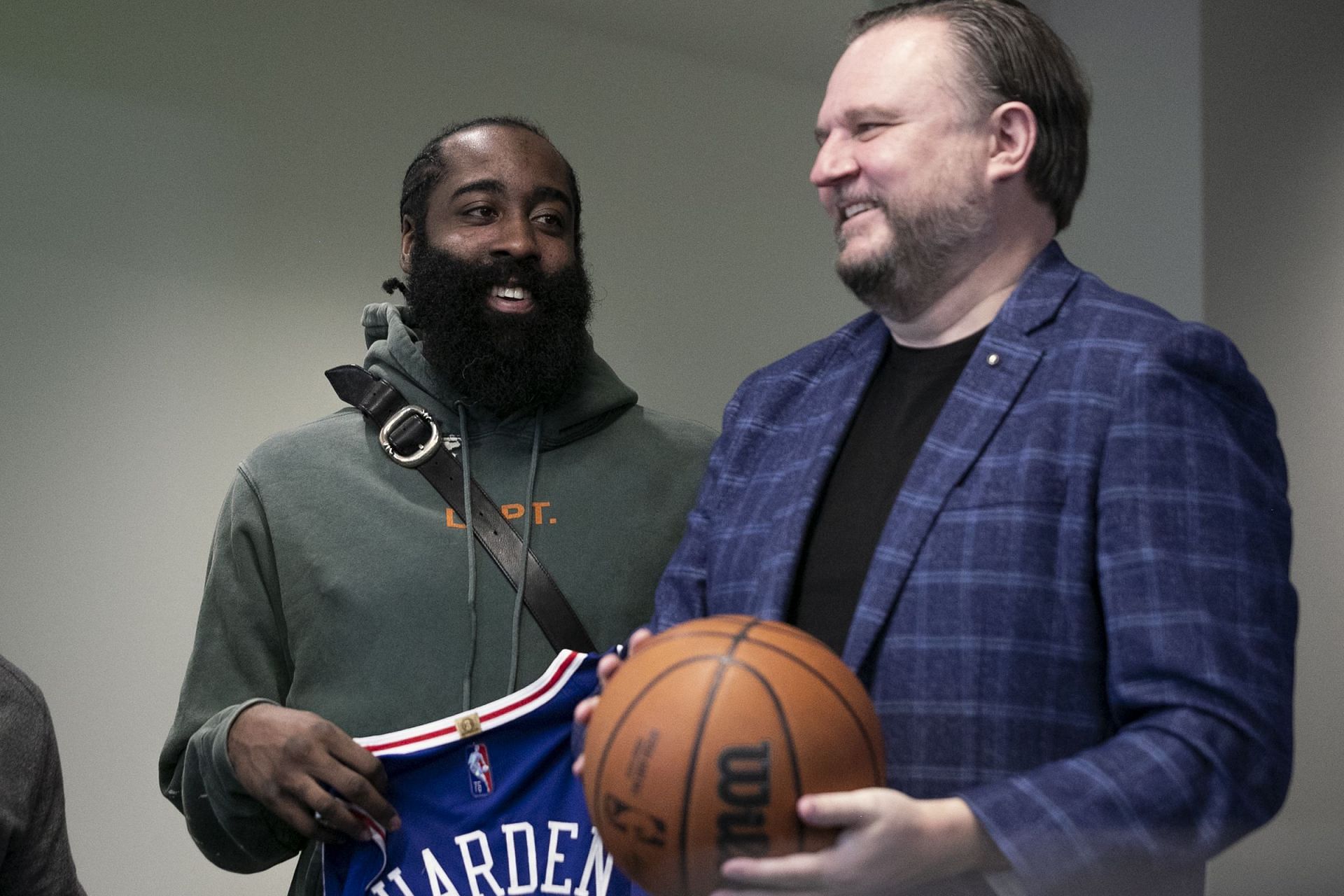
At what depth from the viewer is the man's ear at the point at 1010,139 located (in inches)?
57.7

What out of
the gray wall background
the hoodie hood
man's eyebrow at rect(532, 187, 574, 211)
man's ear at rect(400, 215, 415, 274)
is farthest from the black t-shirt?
the gray wall background

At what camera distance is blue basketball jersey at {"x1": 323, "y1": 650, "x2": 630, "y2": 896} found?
1765 millimetres

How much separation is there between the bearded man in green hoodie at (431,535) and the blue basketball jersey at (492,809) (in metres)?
0.05

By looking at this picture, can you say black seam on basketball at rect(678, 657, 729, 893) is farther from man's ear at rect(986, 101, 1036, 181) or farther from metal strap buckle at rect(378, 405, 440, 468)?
metal strap buckle at rect(378, 405, 440, 468)

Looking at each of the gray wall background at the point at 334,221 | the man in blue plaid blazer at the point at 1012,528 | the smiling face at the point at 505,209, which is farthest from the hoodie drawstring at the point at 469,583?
the gray wall background at the point at 334,221

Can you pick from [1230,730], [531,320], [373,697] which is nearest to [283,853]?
[373,697]

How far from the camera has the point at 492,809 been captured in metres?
1.79

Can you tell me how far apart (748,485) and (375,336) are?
3.20 ft

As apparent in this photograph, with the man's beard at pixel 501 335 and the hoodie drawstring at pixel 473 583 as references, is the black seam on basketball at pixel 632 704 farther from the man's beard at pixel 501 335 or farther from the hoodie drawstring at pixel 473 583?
the man's beard at pixel 501 335

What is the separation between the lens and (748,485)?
5.29 feet

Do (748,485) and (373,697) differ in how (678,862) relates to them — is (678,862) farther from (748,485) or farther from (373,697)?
(373,697)

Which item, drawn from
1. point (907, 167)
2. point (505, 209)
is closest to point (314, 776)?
point (505, 209)

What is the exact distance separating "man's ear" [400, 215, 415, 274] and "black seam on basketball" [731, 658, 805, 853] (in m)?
1.35

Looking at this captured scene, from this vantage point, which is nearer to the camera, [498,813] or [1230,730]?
[1230,730]
